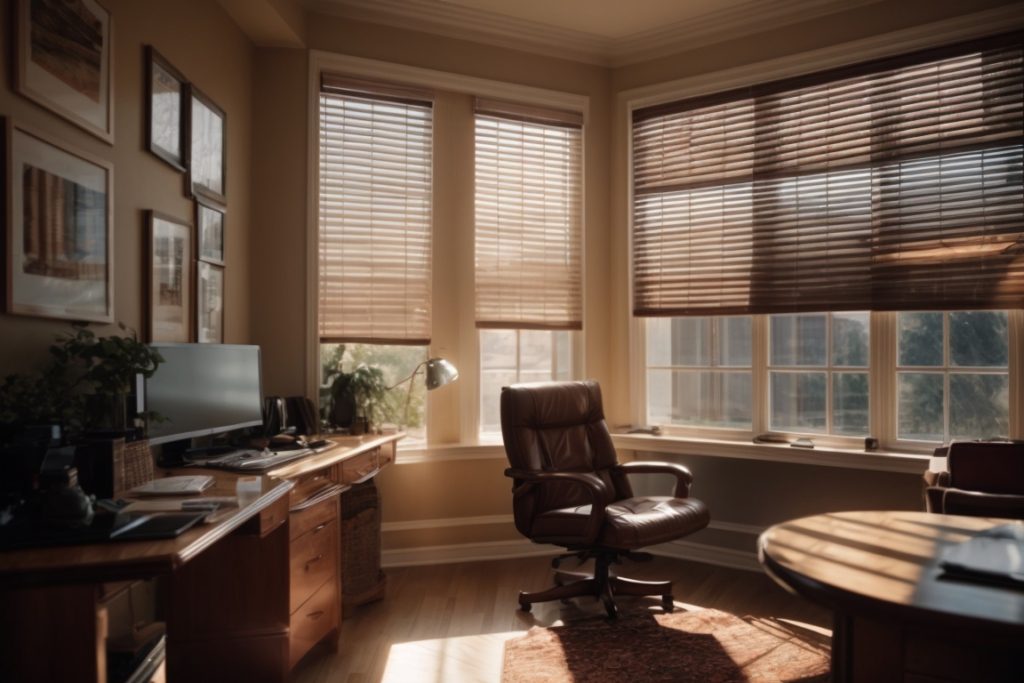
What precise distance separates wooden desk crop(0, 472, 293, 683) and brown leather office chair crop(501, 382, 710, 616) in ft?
3.89

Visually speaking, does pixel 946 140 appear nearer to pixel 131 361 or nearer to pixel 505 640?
pixel 505 640

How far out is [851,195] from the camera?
3.63 metres

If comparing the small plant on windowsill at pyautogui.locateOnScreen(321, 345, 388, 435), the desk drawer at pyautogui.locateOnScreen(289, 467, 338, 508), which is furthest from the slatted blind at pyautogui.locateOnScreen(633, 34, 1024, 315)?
the desk drawer at pyautogui.locateOnScreen(289, 467, 338, 508)

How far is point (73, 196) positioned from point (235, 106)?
4.69 ft

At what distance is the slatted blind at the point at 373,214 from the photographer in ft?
12.4

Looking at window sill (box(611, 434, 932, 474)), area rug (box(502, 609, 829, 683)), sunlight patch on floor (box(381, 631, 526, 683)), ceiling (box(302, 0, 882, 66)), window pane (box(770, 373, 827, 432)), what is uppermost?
ceiling (box(302, 0, 882, 66))

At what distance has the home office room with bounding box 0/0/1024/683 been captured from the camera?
82.5 inches

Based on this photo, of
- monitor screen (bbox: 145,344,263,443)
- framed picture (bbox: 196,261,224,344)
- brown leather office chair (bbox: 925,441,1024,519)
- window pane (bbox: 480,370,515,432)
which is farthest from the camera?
window pane (bbox: 480,370,515,432)

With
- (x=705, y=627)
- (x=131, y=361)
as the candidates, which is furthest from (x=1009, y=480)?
(x=131, y=361)

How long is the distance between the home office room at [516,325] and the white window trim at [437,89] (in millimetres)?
18

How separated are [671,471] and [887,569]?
1826 mm

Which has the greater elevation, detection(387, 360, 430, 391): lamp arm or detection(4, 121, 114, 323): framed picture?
detection(4, 121, 114, 323): framed picture

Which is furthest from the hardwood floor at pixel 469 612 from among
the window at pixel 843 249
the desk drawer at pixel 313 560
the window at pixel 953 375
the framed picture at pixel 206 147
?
the framed picture at pixel 206 147

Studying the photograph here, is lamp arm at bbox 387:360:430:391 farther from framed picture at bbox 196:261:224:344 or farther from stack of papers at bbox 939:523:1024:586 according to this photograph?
stack of papers at bbox 939:523:1024:586
